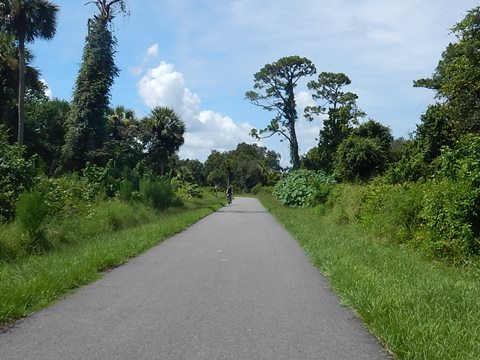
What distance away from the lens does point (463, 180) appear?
425 inches

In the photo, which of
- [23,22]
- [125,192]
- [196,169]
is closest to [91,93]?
[23,22]

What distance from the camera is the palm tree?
2923cm

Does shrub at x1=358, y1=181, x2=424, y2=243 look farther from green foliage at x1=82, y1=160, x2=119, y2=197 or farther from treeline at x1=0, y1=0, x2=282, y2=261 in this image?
green foliage at x1=82, y1=160, x2=119, y2=197

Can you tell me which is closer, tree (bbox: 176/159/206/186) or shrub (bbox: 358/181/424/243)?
shrub (bbox: 358/181/424/243)

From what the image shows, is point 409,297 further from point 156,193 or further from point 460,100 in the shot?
point 156,193

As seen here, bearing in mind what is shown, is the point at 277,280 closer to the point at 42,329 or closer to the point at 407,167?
the point at 42,329

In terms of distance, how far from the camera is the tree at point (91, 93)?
3419 cm

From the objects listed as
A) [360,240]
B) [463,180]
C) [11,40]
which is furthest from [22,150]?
[11,40]

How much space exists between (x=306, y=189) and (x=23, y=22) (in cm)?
2212

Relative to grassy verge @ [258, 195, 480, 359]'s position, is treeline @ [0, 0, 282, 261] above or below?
above

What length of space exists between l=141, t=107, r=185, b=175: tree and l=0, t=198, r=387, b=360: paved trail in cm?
4013

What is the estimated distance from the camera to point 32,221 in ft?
40.8

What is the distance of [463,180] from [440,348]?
6.61m

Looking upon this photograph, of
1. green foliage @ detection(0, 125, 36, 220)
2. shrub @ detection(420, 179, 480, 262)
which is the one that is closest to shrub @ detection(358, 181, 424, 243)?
shrub @ detection(420, 179, 480, 262)
